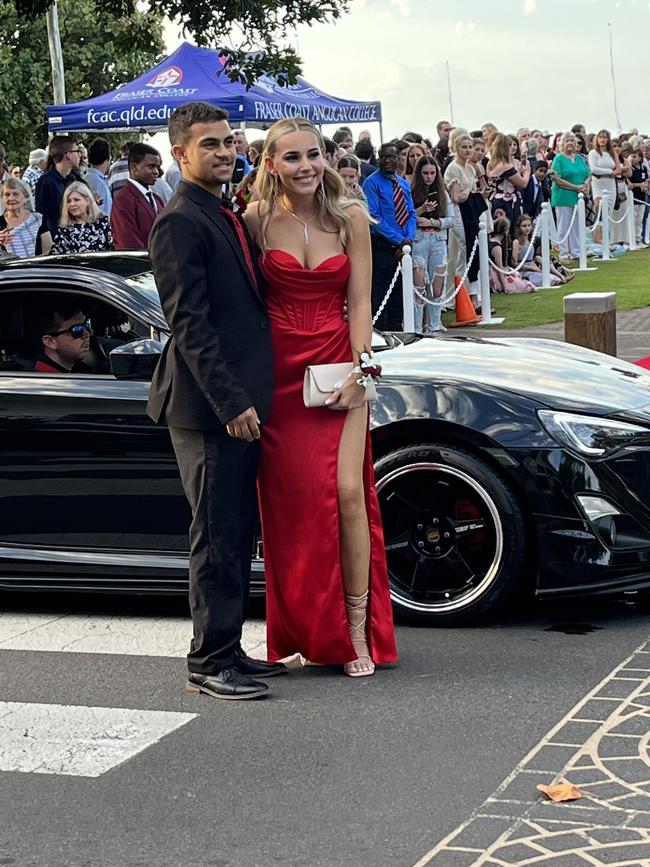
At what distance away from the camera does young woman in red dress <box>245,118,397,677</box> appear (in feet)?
17.7

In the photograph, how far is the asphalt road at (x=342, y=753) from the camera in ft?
13.3

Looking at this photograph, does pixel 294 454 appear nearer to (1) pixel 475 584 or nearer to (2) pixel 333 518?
(2) pixel 333 518

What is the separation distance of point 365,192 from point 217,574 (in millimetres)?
10404

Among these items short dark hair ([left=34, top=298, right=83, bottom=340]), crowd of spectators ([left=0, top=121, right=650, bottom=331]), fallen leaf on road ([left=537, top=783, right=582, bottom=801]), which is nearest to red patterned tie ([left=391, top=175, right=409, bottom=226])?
crowd of spectators ([left=0, top=121, right=650, bottom=331])

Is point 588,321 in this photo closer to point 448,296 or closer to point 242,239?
point 448,296

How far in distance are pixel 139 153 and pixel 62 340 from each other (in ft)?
19.0

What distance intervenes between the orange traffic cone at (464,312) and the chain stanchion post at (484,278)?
0.10 meters

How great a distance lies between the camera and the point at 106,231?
11.5 meters

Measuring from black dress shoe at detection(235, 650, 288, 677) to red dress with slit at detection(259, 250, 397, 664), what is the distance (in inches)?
1.5

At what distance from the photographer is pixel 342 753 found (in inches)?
187

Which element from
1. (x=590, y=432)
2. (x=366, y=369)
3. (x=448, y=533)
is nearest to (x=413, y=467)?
(x=448, y=533)

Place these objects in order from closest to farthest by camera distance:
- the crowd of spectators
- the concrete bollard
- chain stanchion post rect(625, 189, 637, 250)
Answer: the concrete bollard
the crowd of spectators
chain stanchion post rect(625, 189, 637, 250)

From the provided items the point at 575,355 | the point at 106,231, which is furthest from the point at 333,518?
the point at 106,231

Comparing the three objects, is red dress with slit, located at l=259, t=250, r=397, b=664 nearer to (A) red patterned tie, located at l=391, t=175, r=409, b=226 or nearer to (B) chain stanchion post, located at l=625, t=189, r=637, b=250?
(A) red patterned tie, located at l=391, t=175, r=409, b=226
